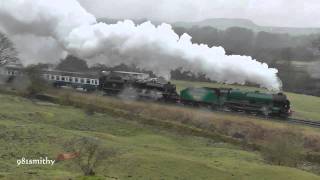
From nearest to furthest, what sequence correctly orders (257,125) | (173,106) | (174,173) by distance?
(174,173)
(257,125)
(173,106)

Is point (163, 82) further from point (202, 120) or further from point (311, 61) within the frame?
point (311, 61)

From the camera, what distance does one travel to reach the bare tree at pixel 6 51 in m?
106

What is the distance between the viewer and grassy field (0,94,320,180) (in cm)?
4472

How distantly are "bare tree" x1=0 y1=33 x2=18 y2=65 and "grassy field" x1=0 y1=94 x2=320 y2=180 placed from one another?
2025 centimetres

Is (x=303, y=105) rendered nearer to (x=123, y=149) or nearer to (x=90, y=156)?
(x=123, y=149)

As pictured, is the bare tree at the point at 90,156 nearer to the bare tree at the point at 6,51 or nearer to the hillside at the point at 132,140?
the hillside at the point at 132,140

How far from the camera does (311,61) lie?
161625 millimetres

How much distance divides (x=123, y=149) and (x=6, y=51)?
63913 mm

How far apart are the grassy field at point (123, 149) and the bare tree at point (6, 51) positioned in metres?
20.2

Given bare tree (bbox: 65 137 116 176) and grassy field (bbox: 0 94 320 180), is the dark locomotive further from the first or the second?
bare tree (bbox: 65 137 116 176)

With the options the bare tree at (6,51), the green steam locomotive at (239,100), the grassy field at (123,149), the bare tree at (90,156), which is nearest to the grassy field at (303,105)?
the green steam locomotive at (239,100)

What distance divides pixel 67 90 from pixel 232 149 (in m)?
43.5

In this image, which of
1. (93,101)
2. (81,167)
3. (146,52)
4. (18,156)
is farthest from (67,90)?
(81,167)

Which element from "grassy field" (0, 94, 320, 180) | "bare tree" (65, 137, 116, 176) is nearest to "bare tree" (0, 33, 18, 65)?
"grassy field" (0, 94, 320, 180)
